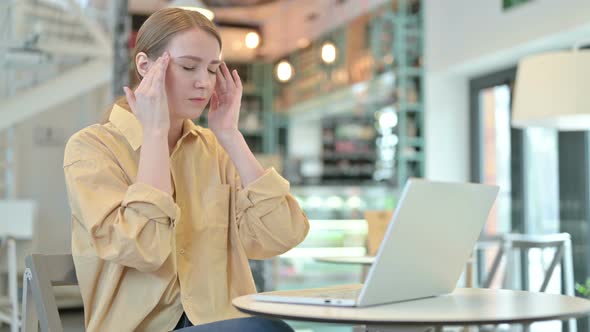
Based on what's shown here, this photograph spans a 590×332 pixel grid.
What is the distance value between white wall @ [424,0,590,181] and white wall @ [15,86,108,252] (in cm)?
353

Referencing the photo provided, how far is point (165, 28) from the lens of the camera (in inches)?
69.0

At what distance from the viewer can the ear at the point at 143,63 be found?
5.90ft

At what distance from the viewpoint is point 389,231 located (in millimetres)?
1200

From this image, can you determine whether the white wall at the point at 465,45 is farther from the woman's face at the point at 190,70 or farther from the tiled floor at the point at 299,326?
the woman's face at the point at 190,70

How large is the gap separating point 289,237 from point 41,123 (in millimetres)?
A: 6464

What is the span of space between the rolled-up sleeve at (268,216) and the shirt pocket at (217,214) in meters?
0.03

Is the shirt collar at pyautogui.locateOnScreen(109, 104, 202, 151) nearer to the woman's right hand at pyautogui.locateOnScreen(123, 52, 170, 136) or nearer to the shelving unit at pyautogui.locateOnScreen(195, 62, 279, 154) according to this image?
the woman's right hand at pyautogui.locateOnScreen(123, 52, 170, 136)

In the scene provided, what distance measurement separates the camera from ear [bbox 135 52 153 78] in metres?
1.80

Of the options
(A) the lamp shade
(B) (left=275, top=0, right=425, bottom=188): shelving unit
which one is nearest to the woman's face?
(A) the lamp shade

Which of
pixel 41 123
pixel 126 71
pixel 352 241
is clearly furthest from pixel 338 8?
pixel 126 71

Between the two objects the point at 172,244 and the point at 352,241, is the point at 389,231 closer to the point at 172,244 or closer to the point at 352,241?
the point at 172,244

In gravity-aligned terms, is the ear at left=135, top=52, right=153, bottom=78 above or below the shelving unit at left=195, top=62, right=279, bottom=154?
below

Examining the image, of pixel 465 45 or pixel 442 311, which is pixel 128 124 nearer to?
pixel 442 311

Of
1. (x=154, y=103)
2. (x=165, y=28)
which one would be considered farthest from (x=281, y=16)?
(x=154, y=103)
